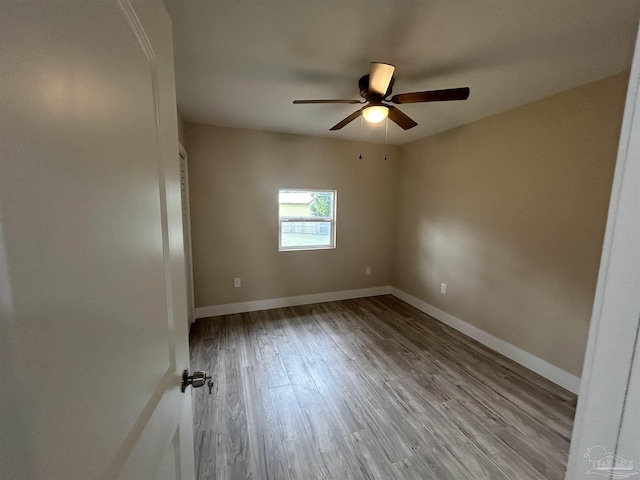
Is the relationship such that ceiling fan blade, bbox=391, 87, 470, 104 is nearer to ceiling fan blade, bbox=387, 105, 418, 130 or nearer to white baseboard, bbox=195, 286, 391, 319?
ceiling fan blade, bbox=387, 105, 418, 130

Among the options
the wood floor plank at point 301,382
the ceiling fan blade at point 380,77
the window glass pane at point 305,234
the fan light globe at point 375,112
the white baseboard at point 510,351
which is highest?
the ceiling fan blade at point 380,77

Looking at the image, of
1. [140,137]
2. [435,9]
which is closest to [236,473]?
[140,137]

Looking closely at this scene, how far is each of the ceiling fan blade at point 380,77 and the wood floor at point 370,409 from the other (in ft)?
7.16

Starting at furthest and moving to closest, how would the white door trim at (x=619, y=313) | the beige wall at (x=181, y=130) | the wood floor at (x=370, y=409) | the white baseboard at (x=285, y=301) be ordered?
the white baseboard at (x=285, y=301)
the beige wall at (x=181, y=130)
the wood floor at (x=370, y=409)
the white door trim at (x=619, y=313)

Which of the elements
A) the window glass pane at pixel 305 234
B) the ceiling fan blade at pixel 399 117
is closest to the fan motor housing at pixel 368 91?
the ceiling fan blade at pixel 399 117

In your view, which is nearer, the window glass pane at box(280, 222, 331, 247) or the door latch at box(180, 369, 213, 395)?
the door latch at box(180, 369, 213, 395)

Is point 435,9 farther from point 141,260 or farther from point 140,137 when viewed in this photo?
point 141,260

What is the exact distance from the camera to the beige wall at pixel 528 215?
1897 millimetres

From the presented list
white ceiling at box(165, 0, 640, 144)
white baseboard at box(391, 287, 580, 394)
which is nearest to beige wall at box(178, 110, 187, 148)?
white ceiling at box(165, 0, 640, 144)

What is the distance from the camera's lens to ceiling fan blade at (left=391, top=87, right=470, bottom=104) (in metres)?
1.53

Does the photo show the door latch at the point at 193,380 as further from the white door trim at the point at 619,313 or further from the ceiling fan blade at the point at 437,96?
the ceiling fan blade at the point at 437,96

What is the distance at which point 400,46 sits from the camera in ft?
5.08

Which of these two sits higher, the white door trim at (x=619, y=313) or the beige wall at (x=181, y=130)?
the beige wall at (x=181, y=130)

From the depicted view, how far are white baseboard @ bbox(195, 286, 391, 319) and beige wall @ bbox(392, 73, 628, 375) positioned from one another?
976 millimetres
